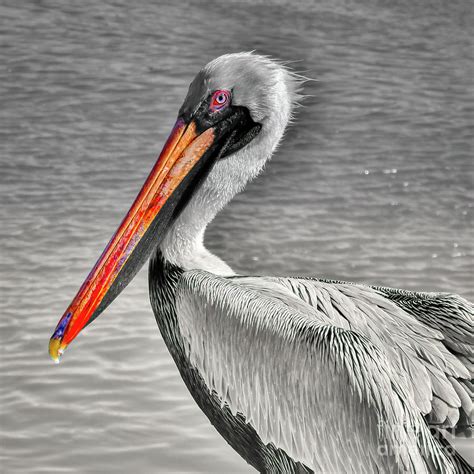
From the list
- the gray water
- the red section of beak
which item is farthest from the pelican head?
the gray water

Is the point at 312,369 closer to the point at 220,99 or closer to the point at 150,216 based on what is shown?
the point at 150,216

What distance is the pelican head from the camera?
2.85 m

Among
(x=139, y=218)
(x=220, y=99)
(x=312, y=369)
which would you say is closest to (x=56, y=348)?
(x=139, y=218)

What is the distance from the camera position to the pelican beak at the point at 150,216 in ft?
9.30

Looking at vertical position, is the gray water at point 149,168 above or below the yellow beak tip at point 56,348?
below

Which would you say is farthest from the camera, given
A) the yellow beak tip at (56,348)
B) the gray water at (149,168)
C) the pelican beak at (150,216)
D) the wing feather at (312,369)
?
the gray water at (149,168)

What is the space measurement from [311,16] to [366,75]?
80 centimetres

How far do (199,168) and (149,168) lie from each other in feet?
11.5

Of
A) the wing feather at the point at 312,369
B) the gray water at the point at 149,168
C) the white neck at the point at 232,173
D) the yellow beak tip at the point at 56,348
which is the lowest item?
the gray water at the point at 149,168

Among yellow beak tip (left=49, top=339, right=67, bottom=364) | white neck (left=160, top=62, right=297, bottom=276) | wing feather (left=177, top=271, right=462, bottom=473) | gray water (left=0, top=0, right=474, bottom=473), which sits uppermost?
white neck (left=160, top=62, right=297, bottom=276)

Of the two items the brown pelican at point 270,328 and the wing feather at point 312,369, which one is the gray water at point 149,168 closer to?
the brown pelican at point 270,328

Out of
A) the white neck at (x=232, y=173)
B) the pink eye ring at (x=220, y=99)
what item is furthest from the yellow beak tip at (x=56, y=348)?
the pink eye ring at (x=220, y=99)

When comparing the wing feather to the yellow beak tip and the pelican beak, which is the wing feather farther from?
the yellow beak tip

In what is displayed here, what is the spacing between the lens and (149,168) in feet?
20.9
